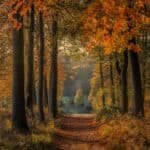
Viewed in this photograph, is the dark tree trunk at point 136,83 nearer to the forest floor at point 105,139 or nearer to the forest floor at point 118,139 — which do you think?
the forest floor at point 118,139

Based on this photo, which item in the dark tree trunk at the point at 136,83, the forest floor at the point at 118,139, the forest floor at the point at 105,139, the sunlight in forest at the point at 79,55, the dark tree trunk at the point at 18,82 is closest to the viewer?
the sunlight in forest at the point at 79,55

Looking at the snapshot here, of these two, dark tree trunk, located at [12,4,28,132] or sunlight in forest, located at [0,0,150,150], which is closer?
sunlight in forest, located at [0,0,150,150]

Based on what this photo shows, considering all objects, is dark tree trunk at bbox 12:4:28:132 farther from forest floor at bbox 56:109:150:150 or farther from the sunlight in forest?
forest floor at bbox 56:109:150:150

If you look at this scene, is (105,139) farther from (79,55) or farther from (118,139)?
(79,55)

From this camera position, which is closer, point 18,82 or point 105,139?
point 18,82

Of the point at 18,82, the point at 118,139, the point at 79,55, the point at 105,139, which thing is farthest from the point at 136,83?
the point at 18,82

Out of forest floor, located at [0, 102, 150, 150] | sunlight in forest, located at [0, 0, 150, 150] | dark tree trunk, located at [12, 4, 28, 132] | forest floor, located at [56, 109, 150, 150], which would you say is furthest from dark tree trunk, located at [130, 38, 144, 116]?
dark tree trunk, located at [12, 4, 28, 132]

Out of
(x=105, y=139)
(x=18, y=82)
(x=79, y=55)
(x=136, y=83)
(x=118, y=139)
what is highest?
(x=79, y=55)

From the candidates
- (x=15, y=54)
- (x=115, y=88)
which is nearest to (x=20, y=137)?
(x=15, y=54)

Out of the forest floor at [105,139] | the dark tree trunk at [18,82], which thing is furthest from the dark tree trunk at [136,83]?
the dark tree trunk at [18,82]

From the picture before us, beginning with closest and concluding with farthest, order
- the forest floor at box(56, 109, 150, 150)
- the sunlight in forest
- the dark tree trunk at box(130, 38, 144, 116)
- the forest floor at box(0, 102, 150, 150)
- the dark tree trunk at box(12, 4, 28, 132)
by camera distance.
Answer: the sunlight in forest → the forest floor at box(0, 102, 150, 150) → the forest floor at box(56, 109, 150, 150) → the dark tree trunk at box(12, 4, 28, 132) → the dark tree trunk at box(130, 38, 144, 116)

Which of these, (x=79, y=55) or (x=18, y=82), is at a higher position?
(x=79, y=55)

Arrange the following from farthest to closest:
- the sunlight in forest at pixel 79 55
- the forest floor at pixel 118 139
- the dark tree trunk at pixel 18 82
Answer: the dark tree trunk at pixel 18 82 → the forest floor at pixel 118 139 → the sunlight in forest at pixel 79 55

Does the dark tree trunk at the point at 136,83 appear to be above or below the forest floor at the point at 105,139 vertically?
above
